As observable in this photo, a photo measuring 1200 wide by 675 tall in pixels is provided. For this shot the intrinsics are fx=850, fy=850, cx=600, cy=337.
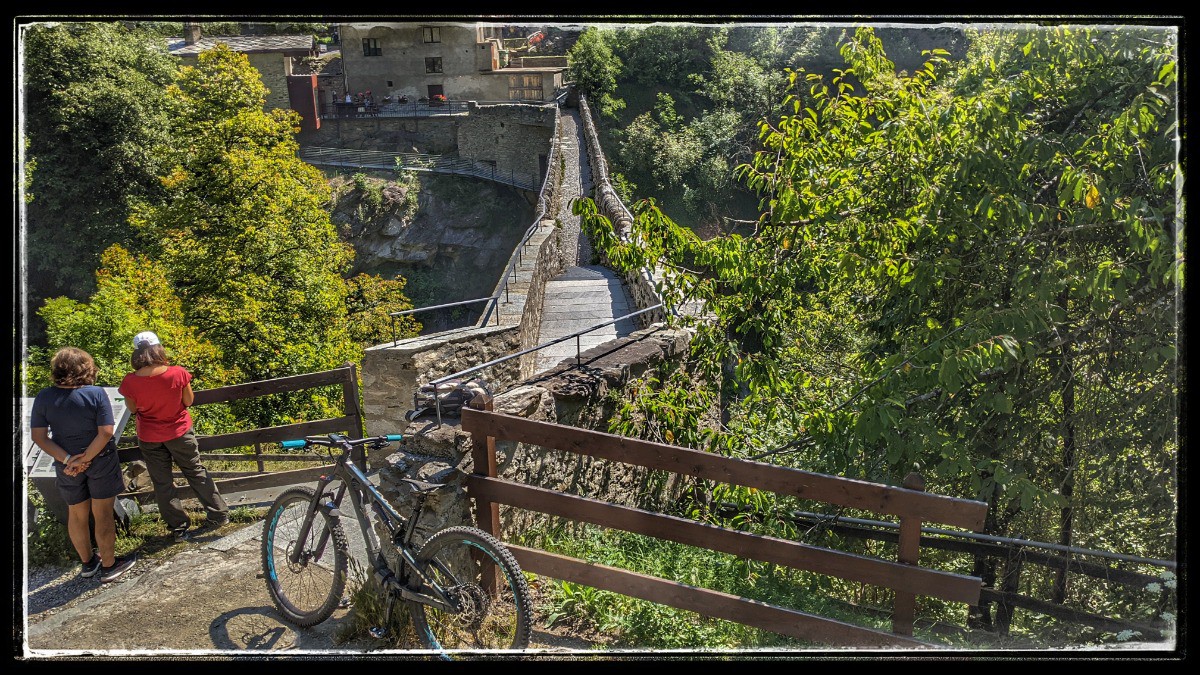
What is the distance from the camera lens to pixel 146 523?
558 centimetres

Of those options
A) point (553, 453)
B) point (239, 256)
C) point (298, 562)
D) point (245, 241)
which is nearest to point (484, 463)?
point (298, 562)

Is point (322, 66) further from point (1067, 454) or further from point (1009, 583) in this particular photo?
point (1067, 454)

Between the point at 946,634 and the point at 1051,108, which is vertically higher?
the point at 1051,108

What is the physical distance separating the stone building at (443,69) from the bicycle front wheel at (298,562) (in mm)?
44420

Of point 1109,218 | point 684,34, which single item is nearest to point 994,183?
point 1109,218

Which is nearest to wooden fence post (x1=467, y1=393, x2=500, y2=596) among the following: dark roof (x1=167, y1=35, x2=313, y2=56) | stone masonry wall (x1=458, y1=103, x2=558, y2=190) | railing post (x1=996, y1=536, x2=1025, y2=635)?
railing post (x1=996, y1=536, x2=1025, y2=635)

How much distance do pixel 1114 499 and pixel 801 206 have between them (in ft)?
8.44

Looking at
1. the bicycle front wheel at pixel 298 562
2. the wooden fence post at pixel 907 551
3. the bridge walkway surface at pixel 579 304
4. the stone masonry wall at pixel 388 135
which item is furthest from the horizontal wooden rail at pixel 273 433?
the stone masonry wall at pixel 388 135

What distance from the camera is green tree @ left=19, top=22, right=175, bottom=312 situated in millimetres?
24844

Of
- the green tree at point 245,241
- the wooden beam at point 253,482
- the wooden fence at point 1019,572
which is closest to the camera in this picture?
the wooden fence at point 1019,572

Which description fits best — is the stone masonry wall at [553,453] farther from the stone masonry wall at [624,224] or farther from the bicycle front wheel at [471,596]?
the stone masonry wall at [624,224]

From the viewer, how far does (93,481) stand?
458 centimetres

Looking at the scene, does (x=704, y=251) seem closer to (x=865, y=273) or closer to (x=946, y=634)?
(x=865, y=273)

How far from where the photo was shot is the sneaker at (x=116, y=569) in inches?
186
